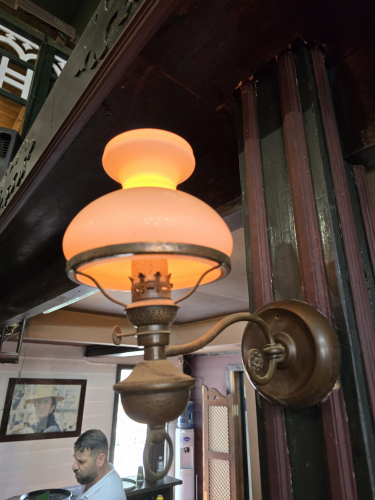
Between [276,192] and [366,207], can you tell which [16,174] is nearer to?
[276,192]

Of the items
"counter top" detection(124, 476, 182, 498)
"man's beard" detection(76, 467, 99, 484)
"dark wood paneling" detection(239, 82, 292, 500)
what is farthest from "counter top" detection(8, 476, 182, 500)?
"dark wood paneling" detection(239, 82, 292, 500)

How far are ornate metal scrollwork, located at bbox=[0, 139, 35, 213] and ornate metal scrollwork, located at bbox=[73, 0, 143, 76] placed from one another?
485 millimetres

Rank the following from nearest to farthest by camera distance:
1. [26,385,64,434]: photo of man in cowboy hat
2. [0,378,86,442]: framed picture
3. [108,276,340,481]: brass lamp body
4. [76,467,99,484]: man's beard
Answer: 1. [108,276,340,481]: brass lamp body
2. [76,467,99,484]: man's beard
3. [0,378,86,442]: framed picture
4. [26,385,64,434]: photo of man in cowboy hat

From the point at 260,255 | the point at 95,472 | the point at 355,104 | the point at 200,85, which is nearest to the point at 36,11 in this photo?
the point at 200,85

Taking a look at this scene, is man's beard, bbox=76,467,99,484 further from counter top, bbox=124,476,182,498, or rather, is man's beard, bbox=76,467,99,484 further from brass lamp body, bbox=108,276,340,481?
brass lamp body, bbox=108,276,340,481

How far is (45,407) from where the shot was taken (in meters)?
5.61

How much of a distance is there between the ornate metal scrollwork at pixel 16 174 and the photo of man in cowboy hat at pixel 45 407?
512cm

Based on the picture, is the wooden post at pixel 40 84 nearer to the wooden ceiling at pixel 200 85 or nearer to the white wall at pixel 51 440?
the wooden ceiling at pixel 200 85

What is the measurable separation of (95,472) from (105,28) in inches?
129

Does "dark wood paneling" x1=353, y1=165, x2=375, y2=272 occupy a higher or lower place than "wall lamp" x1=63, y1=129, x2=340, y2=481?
higher

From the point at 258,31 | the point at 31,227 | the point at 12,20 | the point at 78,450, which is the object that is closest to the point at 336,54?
the point at 258,31

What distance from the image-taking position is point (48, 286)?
217cm

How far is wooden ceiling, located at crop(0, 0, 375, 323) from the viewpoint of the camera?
0.66 meters

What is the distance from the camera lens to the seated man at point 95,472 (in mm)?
2664
